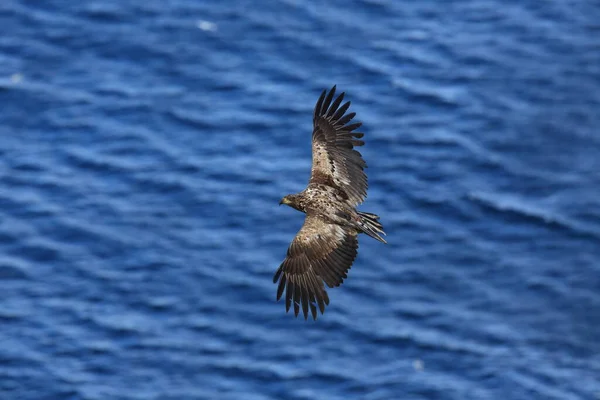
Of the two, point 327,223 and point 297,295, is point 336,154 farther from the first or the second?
point 297,295

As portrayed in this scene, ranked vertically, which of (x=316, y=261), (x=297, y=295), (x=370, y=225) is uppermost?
(x=370, y=225)

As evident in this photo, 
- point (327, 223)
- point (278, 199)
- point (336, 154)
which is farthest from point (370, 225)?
point (278, 199)

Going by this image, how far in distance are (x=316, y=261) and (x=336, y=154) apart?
2579mm

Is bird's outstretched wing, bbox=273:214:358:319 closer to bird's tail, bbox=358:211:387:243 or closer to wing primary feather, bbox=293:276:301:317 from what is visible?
wing primary feather, bbox=293:276:301:317

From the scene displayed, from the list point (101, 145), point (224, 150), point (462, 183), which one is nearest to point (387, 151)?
point (462, 183)

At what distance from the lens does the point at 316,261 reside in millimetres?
20844

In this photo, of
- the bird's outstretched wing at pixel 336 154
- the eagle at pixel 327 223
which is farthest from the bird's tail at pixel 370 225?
the bird's outstretched wing at pixel 336 154

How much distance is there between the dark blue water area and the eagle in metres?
19.0

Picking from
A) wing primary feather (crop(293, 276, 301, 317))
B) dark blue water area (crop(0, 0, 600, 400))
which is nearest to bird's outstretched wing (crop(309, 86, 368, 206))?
wing primary feather (crop(293, 276, 301, 317))

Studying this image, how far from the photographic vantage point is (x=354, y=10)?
50312mm

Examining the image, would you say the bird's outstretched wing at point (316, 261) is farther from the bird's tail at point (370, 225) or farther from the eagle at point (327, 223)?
the bird's tail at point (370, 225)

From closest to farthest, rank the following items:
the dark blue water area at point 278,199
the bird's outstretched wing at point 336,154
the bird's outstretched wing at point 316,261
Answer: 1. the bird's outstretched wing at point 316,261
2. the bird's outstretched wing at point 336,154
3. the dark blue water area at point 278,199

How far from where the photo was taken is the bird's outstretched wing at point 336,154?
22.1 meters

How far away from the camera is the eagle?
20719 mm
